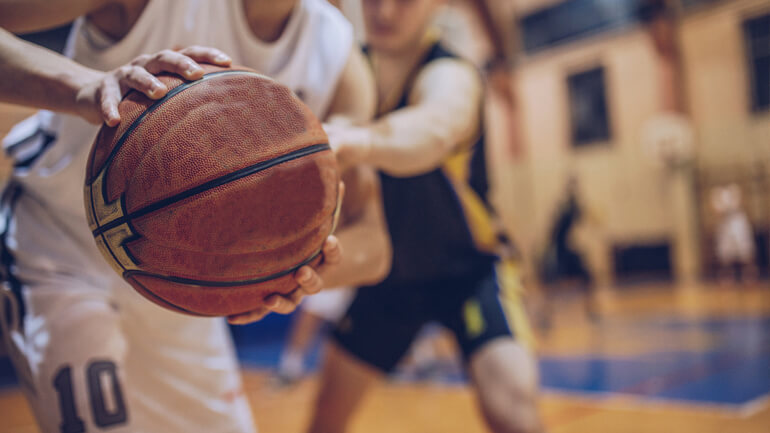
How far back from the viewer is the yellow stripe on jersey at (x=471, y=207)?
192 cm

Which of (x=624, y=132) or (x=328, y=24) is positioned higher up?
(x=328, y=24)

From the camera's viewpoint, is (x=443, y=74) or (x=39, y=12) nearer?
(x=39, y=12)

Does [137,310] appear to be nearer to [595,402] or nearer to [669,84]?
[595,402]

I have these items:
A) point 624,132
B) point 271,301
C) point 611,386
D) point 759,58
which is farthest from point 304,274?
point 624,132

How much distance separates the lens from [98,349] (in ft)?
3.49

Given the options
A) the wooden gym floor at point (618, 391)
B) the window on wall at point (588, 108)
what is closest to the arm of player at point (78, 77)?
A: the wooden gym floor at point (618, 391)

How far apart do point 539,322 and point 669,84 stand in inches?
235

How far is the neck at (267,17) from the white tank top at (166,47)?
12 millimetres

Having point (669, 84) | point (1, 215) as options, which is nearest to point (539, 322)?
point (669, 84)

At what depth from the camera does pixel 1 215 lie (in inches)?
47.9

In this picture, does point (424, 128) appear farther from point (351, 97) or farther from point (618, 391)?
point (618, 391)

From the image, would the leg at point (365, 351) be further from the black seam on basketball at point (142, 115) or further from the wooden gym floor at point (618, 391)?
the black seam on basketball at point (142, 115)

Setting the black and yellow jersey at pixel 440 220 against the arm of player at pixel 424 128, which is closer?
the arm of player at pixel 424 128

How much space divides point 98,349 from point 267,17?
640mm
